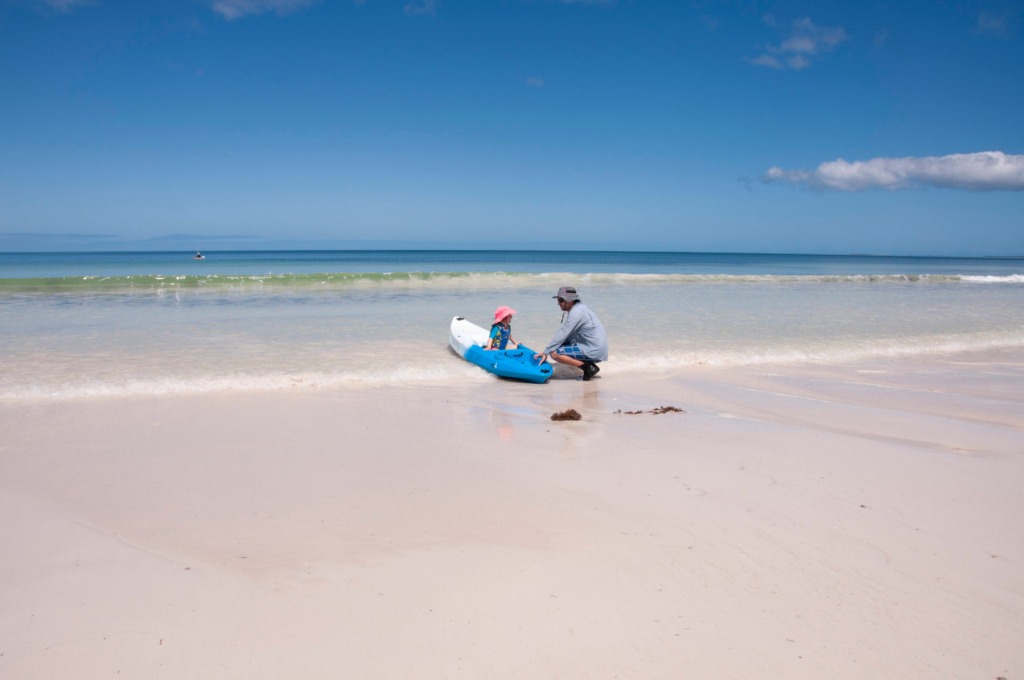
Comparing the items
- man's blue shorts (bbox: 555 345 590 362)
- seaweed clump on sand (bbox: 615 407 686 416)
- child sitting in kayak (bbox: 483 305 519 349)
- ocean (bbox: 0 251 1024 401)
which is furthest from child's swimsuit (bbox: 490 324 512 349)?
seaweed clump on sand (bbox: 615 407 686 416)

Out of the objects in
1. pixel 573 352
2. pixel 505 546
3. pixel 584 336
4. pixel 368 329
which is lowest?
pixel 505 546

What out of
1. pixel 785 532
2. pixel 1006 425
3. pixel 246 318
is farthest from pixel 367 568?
pixel 246 318

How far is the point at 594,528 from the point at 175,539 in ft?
7.58

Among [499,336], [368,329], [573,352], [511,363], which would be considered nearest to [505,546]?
[511,363]

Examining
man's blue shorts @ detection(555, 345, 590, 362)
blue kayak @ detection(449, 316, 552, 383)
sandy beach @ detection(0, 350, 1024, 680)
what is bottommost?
sandy beach @ detection(0, 350, 1024, 680)

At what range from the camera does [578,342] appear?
877 cm

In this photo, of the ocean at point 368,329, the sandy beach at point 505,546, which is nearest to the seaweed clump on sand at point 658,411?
the sandy beach at point 505,546

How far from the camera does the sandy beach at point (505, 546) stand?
8.73 feet

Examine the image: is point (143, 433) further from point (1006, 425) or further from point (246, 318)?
point (246, 318)

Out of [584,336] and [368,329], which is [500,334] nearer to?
[584,336]

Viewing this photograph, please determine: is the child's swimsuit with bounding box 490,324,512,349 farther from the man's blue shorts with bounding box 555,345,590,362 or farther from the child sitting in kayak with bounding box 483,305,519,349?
the man's blue shorts with bounding box 555,345,590,362

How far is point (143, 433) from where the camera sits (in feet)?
19.1

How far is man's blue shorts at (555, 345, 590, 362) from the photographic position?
8695mm

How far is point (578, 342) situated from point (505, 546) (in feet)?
17.7
